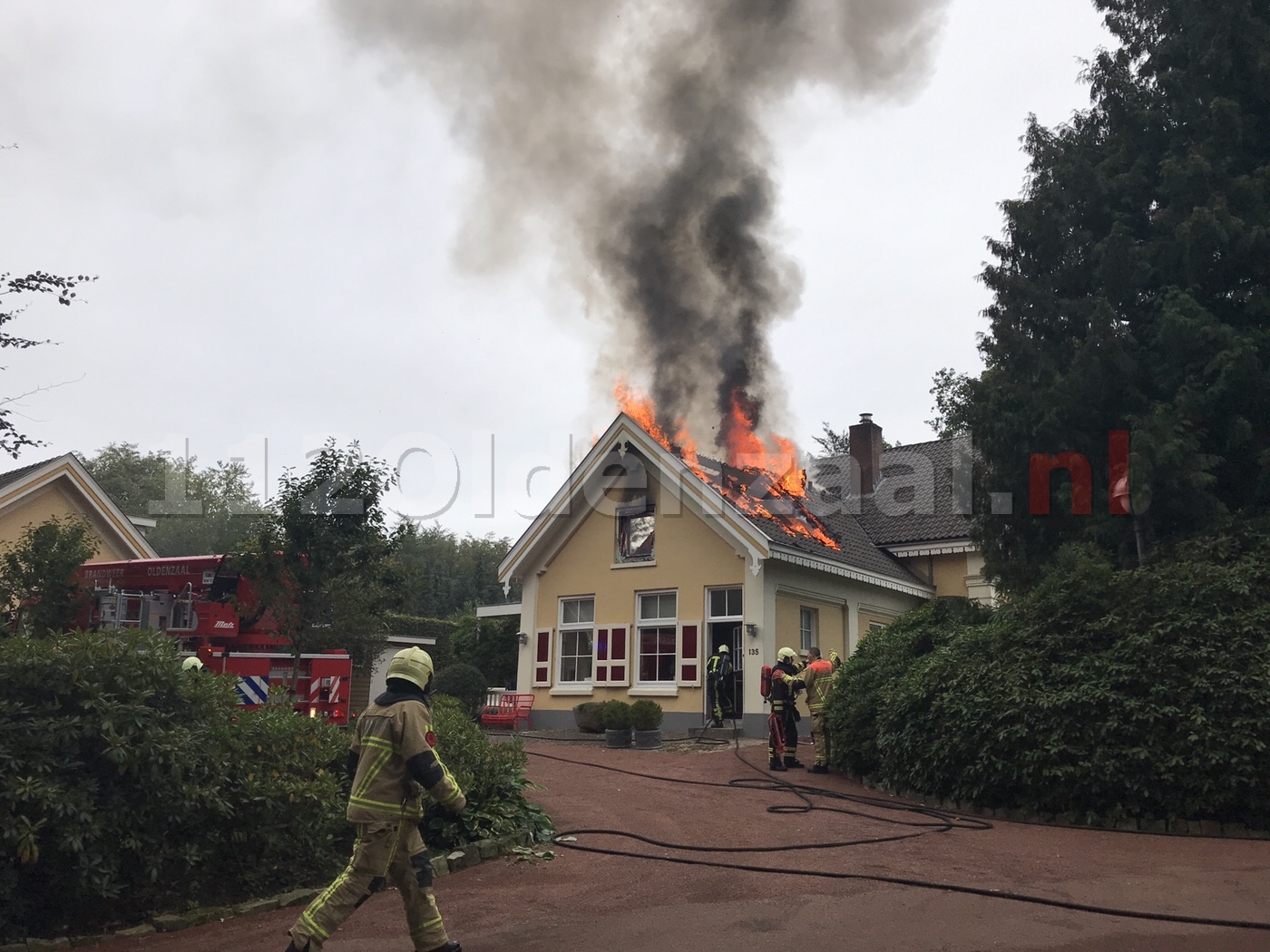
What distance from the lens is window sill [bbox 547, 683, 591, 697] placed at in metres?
22.1

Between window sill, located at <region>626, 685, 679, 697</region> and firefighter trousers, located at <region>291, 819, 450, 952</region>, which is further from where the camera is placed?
window sill, located at <region>626, 685, 679, 697</region>

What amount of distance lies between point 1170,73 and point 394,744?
1324cm

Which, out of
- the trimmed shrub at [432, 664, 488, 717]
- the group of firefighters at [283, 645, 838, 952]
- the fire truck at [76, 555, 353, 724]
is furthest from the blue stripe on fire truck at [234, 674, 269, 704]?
the trimmed shrub at [432, 664, 488, 717]

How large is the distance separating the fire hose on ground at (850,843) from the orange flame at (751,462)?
925 cm

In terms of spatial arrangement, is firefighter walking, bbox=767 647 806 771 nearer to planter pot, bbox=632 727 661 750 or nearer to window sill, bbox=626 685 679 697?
planter pot, bbox=632 727 661 750

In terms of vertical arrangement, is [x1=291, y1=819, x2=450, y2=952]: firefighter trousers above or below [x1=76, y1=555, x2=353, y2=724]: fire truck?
below

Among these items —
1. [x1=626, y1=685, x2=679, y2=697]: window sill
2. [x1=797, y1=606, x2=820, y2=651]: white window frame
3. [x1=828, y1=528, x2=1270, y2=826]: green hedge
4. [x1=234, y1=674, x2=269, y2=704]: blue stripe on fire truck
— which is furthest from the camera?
[x1=797, y1=606, x2=820, y2=651]: white window frame

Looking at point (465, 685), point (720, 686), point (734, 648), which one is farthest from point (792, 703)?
point (465, 685)

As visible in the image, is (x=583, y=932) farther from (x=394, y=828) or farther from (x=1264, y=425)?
(x=1264, y=425)

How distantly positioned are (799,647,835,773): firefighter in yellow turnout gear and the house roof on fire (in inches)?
197

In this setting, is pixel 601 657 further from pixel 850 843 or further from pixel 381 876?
pixel 381 876

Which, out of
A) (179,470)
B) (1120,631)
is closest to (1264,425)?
(1120,631)

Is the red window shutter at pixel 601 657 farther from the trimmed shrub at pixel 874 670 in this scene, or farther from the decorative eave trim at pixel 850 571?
the trimmed shrub at pixel 874 670

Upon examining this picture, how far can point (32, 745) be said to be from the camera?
609cm
